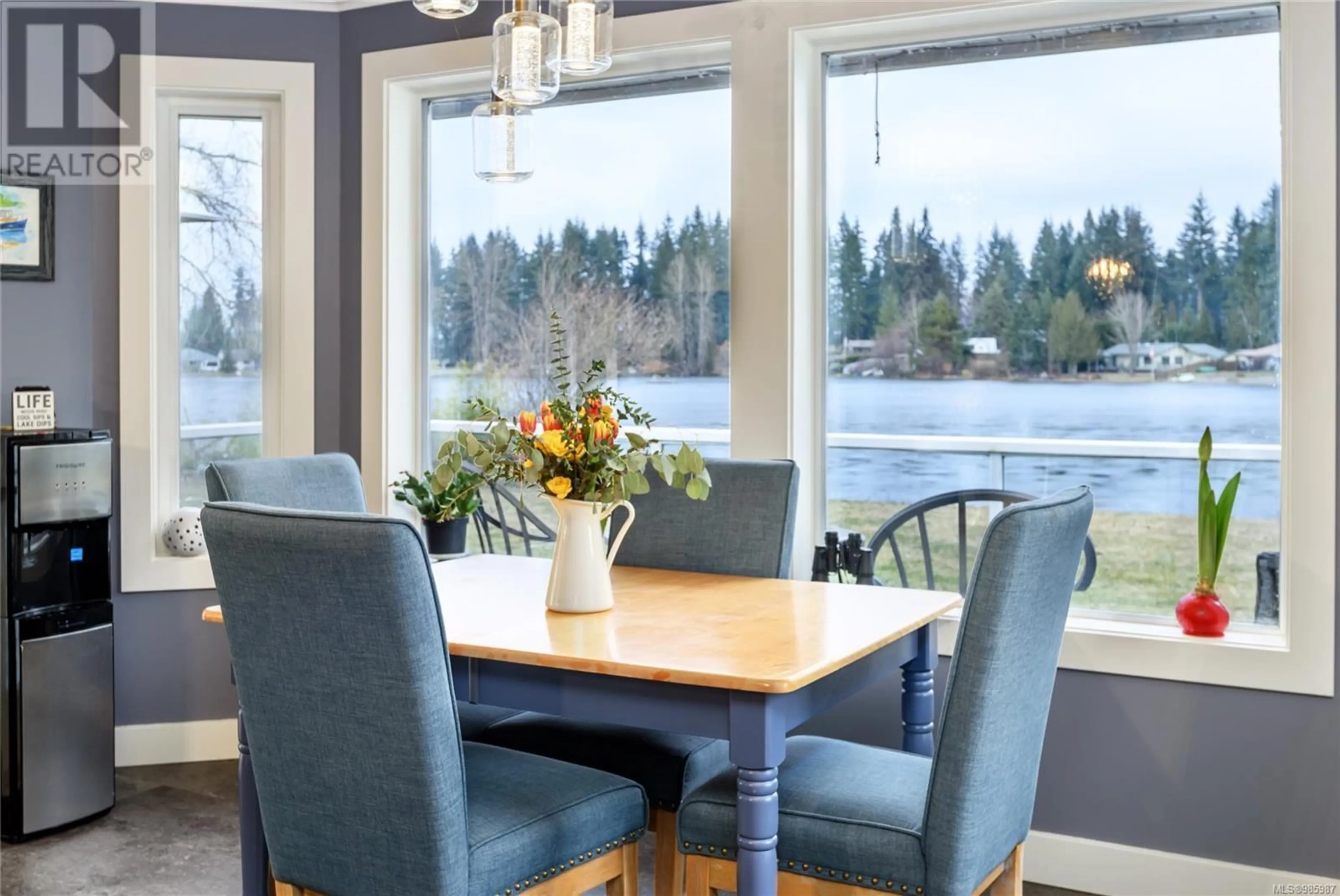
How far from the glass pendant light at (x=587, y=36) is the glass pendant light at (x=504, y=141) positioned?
26 cm

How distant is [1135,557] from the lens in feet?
10.4

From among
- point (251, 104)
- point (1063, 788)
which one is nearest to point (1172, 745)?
point (1063, 788)

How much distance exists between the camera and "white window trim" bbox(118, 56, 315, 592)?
394 cm

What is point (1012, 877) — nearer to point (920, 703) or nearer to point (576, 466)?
point (920, 703)

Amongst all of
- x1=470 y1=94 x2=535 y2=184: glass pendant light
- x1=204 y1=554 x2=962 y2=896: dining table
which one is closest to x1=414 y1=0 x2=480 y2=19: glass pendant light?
x1=470 y1=94 x2=535 y2=184: glass pendant light

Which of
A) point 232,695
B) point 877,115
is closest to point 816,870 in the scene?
point 877,115

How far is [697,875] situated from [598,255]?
2.26 m

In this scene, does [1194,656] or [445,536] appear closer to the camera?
[1194,656]

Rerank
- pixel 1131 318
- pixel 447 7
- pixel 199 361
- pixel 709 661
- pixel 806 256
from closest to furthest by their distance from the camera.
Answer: pixel 709 661, pixel 447 7, pixel 1131 318, pixel 806 256, pixel 199 361

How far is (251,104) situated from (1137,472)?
313 cm

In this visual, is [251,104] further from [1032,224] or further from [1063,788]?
[1063,788]

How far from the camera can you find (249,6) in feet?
13.3

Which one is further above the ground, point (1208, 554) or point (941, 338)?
point (941, 338)

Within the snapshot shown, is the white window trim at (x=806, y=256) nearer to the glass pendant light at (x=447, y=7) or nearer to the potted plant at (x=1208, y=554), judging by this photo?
the potted plant at (x=1208, y=554)
